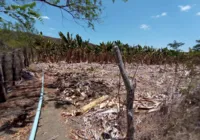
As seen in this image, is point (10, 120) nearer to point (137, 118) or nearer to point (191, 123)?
point (137, 118)

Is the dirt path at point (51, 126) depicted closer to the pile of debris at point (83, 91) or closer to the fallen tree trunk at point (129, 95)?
the pile of debris at point (83, 91)

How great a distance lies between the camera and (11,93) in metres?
6.70

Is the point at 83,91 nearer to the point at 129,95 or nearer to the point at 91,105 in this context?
the point at 91,105

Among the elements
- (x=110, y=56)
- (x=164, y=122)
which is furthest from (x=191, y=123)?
(x=110, y=56)

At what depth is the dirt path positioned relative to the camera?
3594mm

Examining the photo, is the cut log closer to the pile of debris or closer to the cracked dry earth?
the cracked dry earth

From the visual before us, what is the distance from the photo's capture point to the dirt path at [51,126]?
3.59 meters

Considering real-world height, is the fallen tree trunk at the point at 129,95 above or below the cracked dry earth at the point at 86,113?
above

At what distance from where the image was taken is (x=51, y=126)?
13.1 feet

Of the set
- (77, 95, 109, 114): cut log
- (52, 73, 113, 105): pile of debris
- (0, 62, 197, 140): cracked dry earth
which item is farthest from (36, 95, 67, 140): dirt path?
(52, 73, 113, 105): pile of debris

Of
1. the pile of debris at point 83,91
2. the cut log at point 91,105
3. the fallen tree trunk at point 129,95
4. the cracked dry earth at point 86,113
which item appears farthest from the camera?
the pile of debris at point 83,91

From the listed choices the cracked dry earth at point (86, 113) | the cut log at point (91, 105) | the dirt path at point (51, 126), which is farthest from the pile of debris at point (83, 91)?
the dirt path at point (51, 126)

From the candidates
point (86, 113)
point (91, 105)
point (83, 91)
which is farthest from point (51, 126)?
point (83, 91)

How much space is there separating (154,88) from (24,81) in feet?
17.1
